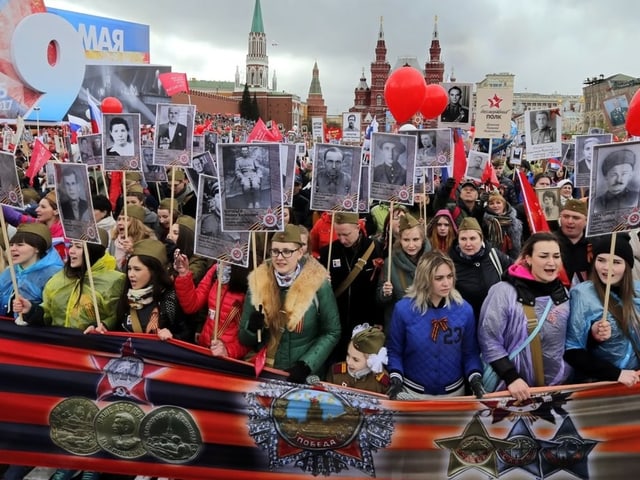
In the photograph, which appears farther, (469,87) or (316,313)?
(469,87)

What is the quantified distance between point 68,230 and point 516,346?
284 cm

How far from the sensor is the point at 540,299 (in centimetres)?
311

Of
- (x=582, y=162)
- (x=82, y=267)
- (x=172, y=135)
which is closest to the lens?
(x=82, y=267)

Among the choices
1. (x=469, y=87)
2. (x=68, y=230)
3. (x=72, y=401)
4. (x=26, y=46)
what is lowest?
(x=72, y=401)

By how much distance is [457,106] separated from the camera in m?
9.69

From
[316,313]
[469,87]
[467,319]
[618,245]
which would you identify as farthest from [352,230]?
[469,87]

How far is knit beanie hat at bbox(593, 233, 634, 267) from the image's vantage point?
3.14 metres

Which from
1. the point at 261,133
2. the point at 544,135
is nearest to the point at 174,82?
the point at 261,133

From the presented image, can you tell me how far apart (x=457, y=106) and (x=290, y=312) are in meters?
7.28

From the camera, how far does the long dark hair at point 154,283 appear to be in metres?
3.64

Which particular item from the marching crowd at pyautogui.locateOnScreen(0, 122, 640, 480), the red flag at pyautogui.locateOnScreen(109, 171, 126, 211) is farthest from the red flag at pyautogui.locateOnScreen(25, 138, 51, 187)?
the marching crowd at pyautogui.locateOnScreen(0, 122, 640, 480)

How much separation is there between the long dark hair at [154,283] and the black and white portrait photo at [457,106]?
705 centimetres

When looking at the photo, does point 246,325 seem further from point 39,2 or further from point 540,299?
point 39,2

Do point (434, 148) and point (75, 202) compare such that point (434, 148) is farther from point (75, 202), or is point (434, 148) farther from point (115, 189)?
point (115, 189)
